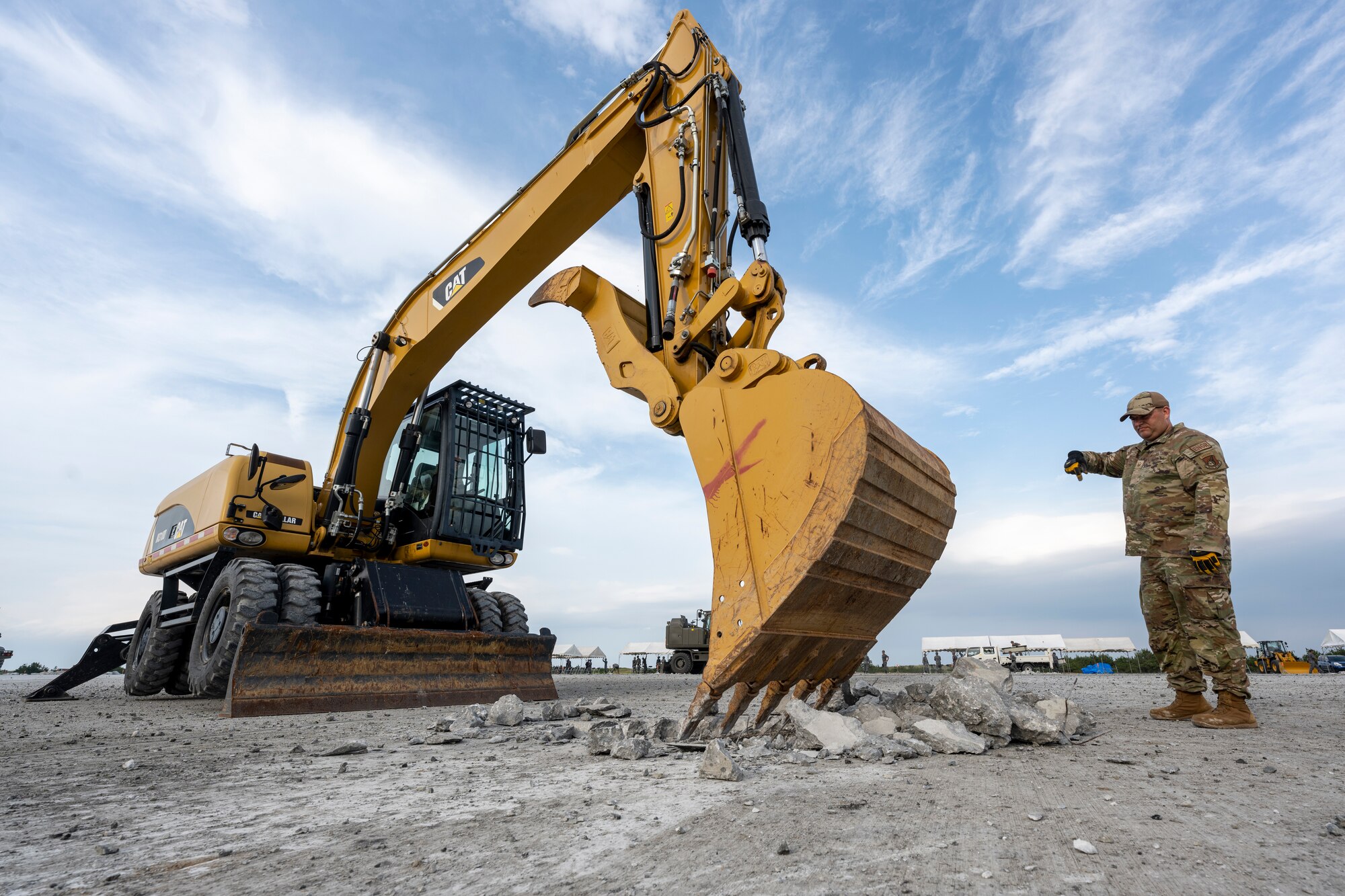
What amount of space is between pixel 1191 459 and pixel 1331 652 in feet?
68.7

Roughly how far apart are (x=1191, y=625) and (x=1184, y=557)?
36 centimetres

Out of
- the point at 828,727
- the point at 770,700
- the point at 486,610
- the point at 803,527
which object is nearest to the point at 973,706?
the point at 828,727

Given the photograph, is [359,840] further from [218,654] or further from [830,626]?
[218,654]

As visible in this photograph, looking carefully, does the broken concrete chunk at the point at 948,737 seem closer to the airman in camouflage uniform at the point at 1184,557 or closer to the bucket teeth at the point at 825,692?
the bucket teeth at the point at 825,692

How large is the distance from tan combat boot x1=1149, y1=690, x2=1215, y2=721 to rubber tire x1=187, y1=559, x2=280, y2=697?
599 cm

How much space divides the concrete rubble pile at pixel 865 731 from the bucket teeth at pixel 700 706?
0.10 m

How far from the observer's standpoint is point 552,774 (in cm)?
235

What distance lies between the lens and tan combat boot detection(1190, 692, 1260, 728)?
3.42m

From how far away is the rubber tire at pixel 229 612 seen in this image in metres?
5.16

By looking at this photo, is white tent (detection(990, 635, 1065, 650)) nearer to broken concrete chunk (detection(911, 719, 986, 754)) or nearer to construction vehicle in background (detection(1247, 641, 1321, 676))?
construction vehicle in background (detection(1247, 641, 1321, 676))

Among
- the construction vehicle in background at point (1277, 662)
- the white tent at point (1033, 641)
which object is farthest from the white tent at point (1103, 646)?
the construction vehicle in background at point (1277, 662)

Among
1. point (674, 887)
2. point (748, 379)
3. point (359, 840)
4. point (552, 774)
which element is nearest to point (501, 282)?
point (748, 379)

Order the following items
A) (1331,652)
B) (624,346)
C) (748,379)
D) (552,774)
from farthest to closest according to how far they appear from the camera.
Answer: (1331,652)
(624,346)
(748,379)
(552,774)

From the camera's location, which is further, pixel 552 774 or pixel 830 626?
pixel 830 626
